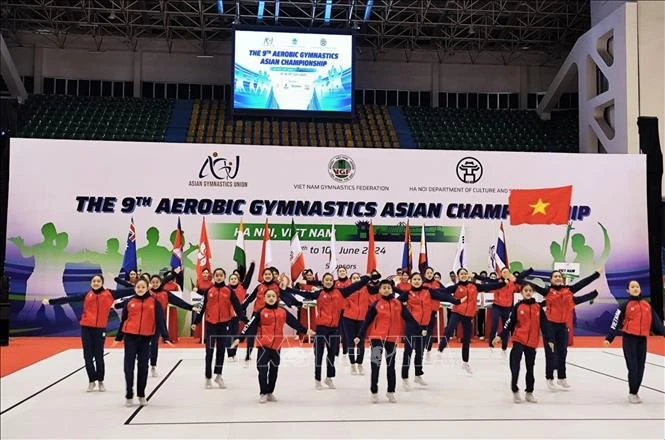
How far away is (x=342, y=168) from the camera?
18.9 m

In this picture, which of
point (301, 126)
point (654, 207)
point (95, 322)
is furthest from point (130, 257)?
point (301, 126)

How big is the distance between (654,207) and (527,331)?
11709 millimetres

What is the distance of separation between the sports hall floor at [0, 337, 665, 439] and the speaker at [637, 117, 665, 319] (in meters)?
6.68

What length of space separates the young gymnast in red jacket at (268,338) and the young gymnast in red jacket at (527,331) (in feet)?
10.3

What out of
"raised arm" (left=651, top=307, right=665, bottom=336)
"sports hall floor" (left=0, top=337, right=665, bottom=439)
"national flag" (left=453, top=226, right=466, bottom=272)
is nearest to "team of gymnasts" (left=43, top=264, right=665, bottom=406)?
"raised arm" (left=651, top=307, right=665, bottom=336)

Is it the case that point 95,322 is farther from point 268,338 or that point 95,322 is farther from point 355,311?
point 355,311

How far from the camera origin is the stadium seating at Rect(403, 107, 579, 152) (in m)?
28.3

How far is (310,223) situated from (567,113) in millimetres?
18195

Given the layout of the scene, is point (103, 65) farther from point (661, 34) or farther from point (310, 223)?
point (661, 34)

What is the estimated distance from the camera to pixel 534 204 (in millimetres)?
19000

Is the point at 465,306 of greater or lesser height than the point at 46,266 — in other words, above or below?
below

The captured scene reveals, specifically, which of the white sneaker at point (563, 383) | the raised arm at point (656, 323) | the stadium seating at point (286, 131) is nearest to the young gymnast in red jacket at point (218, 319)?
the white sneaker at point (563, 383)

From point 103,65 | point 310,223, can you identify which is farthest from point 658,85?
point 103,65

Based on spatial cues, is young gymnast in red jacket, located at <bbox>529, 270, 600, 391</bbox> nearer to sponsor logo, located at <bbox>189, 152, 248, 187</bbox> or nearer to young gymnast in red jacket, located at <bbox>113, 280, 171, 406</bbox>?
young gymnast in red jacket, located at <bbox>113, 280, 171, 406</bbox>
